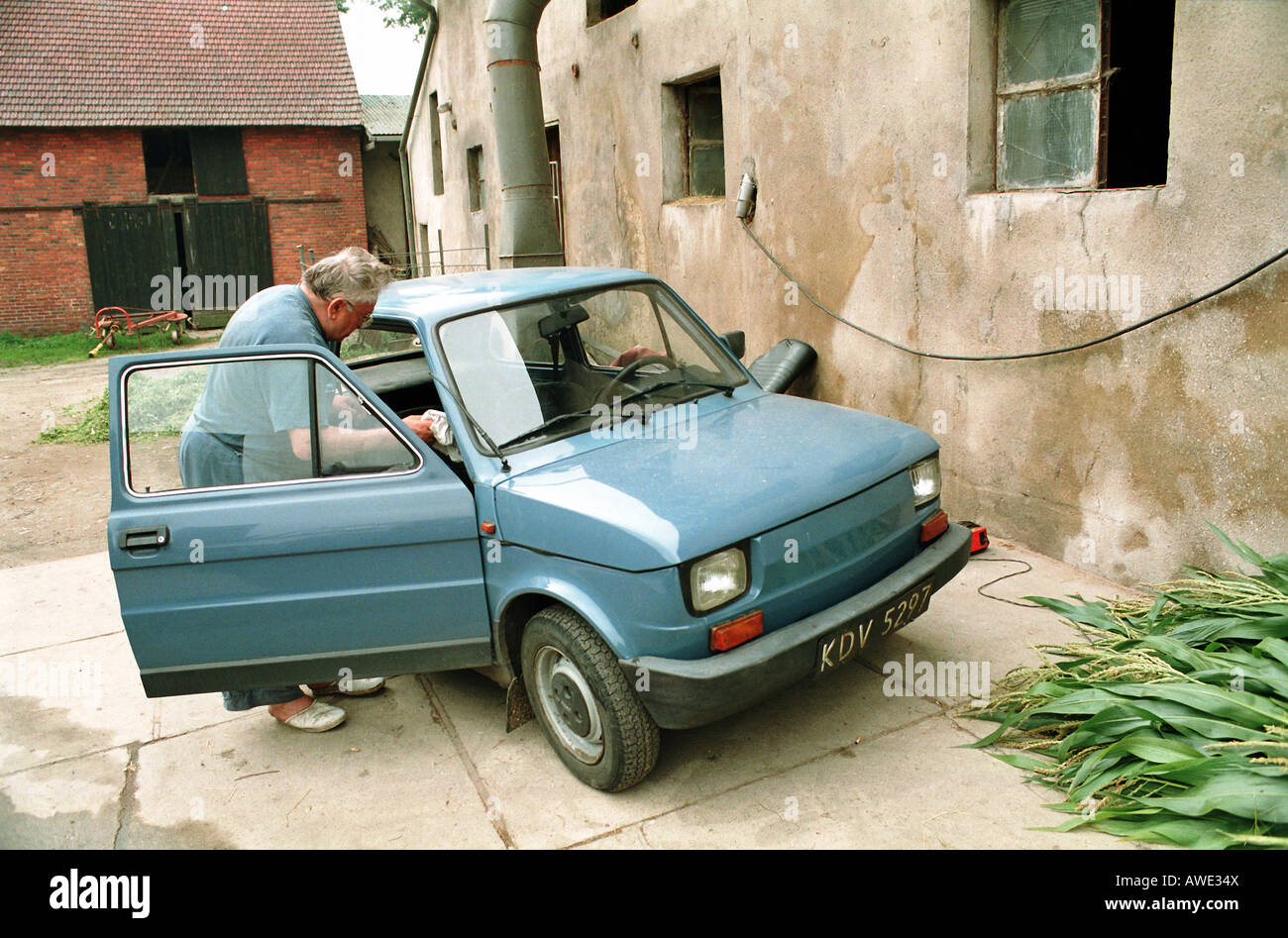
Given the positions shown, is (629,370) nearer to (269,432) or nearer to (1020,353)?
(269,432)

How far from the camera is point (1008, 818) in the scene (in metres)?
3.23

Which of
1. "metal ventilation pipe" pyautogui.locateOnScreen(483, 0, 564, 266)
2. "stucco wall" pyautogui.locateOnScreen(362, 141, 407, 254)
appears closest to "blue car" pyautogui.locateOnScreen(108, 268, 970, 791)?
"metal ventilation pipe" pyautogui.locateOnScreen(483, 0, 564, 266)

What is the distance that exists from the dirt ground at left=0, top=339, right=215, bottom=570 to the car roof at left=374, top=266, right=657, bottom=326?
4.05 m

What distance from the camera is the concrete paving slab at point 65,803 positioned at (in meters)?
3.56

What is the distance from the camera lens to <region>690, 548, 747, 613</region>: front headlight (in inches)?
124

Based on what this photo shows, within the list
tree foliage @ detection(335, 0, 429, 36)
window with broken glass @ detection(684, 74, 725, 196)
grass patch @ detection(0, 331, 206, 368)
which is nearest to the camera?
window with broken glass @ detection(684, 74, 725, 196)

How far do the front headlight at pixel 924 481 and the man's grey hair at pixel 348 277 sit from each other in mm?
2357

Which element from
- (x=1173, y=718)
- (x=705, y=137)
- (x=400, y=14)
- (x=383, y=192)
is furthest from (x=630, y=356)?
(x=400, y=14)

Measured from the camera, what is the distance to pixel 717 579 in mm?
3205

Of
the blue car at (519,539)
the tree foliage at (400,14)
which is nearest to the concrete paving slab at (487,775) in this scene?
the blue car at (519,539)

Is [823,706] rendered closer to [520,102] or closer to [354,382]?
[354,382]

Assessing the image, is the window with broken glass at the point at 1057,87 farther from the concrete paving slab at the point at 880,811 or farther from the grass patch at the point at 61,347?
the grass patch at the point at 61,347

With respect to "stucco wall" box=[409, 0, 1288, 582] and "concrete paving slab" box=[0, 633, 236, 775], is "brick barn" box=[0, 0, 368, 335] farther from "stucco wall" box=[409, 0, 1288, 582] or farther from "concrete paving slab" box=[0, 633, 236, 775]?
"concrete paving slab" box=[0, 633, 236, 775]
